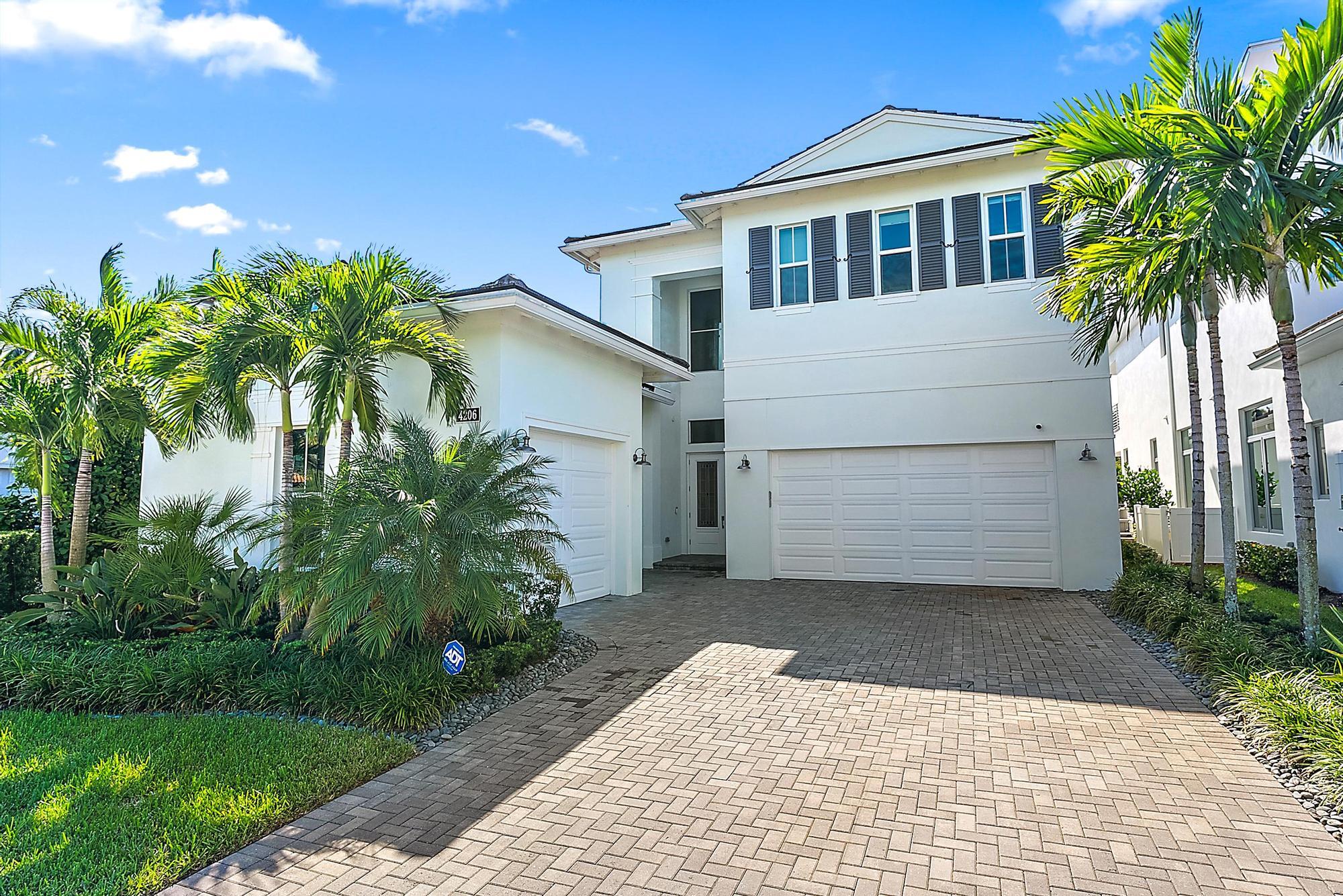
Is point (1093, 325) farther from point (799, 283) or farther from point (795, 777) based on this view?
point (795, 777)

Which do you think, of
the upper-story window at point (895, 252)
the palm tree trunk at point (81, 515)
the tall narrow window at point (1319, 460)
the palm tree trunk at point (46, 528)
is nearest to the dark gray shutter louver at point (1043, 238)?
the upper-story window at point (895, 252)

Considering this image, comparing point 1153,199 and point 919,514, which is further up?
point 1153,199

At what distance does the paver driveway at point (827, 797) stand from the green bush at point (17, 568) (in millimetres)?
8350

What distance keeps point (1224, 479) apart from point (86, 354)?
12.4 m

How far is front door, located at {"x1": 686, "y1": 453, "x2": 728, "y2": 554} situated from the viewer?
53.1ft

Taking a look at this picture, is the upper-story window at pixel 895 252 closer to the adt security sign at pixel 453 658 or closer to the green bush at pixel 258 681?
the green bush at pixel 258 681

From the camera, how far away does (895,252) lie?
500 inches

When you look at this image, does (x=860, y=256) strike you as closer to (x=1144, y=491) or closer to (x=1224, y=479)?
(x=1224, y=479)

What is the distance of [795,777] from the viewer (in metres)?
4.38

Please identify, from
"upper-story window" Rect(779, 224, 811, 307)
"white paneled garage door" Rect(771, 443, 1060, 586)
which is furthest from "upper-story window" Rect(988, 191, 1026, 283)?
"upper-story window" Rect(779, 224, 811, 307)

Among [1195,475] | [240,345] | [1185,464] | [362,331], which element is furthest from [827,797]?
[1185,464]

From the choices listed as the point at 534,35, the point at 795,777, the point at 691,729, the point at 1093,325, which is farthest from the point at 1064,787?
the point at 534,35

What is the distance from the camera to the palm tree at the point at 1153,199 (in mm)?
5941

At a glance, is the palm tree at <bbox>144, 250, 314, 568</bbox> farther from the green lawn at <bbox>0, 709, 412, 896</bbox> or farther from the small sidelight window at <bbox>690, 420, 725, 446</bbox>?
the small sidelight window at <bbox>690, 420, 725, 446</bbox>
